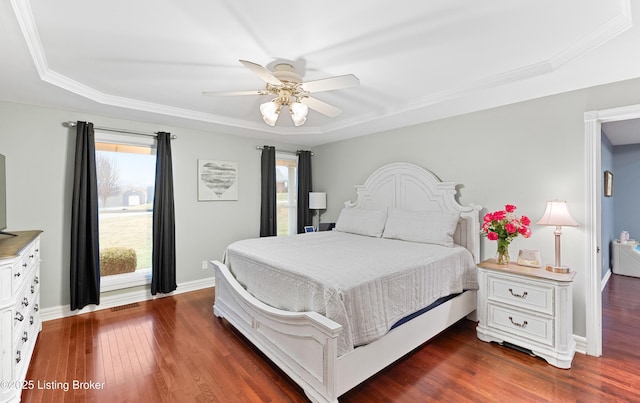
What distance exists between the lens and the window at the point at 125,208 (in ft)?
11.7

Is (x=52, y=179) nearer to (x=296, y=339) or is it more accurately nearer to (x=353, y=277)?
(x=296, y=339)

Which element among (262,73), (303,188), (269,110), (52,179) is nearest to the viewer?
(262,73)

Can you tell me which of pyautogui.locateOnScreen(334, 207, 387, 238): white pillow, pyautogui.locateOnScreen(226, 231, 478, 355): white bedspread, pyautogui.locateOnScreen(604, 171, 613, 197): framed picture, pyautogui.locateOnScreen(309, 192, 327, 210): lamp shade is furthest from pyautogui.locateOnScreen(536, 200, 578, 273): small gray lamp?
pyautogui.locateOnScreen(309, 192, 327, 210): lamp shade

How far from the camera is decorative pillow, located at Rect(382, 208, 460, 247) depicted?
10.1 feet

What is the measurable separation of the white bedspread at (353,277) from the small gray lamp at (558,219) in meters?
0.73

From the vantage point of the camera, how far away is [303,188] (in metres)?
5.23

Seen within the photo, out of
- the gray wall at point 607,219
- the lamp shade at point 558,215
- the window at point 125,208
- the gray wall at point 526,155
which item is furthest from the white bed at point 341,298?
the gray wall at point 607,219

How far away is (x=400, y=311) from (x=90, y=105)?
367 cm

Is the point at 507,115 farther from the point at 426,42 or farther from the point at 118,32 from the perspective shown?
the point at 118,32

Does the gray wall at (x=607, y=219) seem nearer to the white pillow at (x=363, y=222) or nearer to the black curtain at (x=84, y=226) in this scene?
the white pillow at (x=363, y=222)

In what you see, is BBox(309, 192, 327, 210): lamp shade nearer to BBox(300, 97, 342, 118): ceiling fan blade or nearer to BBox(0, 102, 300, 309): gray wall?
→ BBox(0, 102, 300, 309): gray wall

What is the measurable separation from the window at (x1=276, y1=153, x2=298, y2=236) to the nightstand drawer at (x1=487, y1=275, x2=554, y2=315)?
10.8 feet

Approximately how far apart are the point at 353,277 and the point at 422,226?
158 cm

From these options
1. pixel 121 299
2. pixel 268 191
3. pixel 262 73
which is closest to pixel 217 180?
pixel 268 191
